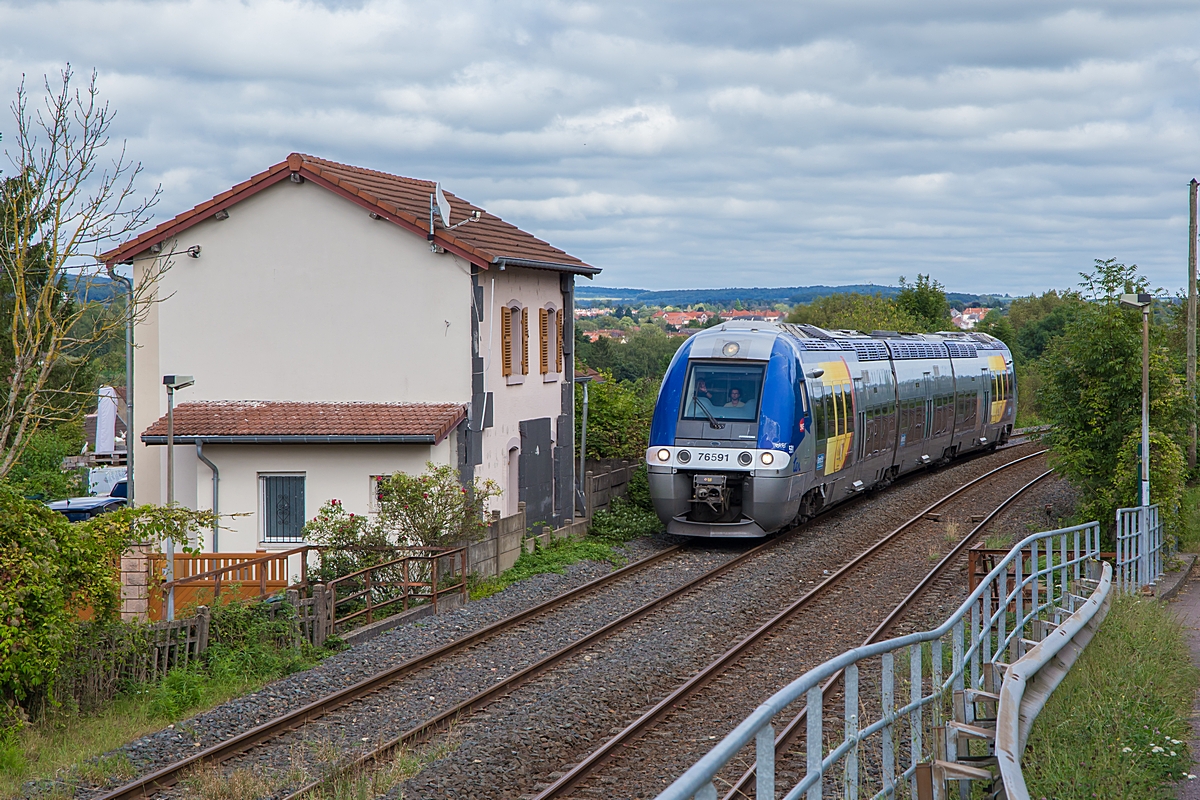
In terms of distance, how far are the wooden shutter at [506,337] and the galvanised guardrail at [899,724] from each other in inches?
407

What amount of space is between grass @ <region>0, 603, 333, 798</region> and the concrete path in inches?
284

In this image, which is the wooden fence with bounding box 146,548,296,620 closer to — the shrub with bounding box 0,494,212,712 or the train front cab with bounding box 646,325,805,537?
the shrub with bounding box 0,494,212,712

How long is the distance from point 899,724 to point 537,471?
14.7m

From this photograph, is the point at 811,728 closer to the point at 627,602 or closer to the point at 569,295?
the point at 627,602

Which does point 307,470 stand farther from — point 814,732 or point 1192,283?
point 1192,283

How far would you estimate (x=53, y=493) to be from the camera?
121ft

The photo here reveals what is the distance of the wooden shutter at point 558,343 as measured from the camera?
2411 cm

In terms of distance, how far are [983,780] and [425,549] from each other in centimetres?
975

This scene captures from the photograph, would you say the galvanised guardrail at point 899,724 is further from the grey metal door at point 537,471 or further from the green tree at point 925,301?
the green tree at point 925,301

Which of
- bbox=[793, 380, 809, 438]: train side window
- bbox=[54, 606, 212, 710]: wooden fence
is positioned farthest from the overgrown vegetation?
bbox=[793, 380, 809, 438]: train side window

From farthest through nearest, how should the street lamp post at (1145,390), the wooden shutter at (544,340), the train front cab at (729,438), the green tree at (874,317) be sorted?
the green tree at (874,317) → the wooden shutter at (544,340) → the train front cab at (729,438) → the street lamp post at (1145,390)

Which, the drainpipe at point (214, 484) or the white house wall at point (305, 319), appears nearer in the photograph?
the drainpipe at point (214, 484)

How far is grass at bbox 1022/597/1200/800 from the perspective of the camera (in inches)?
296

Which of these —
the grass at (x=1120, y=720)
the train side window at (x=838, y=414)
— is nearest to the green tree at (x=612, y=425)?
the train side window at (x=838, y=414)
